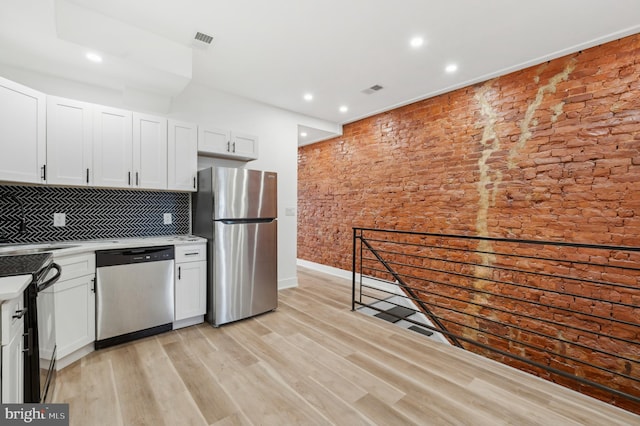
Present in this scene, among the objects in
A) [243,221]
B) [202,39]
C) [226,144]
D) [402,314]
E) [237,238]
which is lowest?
[402,314]

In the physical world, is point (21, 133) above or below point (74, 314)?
above

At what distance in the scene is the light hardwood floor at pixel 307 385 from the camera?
1759 mm

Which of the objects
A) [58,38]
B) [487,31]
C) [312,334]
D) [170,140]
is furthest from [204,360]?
[487,31]

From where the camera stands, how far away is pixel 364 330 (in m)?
3.00

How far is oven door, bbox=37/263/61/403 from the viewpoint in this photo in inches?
60.1

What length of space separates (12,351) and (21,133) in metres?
2.04

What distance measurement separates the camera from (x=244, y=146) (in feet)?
12.2

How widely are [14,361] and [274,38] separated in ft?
9.62

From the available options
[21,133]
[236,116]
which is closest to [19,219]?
[21,133]

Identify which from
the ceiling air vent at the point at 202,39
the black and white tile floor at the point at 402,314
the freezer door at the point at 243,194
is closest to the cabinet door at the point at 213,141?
the freezer door at the point at 243,194

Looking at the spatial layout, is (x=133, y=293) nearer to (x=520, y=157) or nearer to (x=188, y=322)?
(x=188, y=322)

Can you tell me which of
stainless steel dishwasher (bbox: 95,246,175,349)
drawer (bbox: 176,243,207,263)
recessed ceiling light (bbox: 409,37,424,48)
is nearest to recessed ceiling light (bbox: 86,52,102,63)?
stainless steel dishwasher (bbox: 95,246,175,349)

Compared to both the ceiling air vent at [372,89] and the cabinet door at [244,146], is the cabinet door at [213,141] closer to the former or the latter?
the cabinet door at [244,146]

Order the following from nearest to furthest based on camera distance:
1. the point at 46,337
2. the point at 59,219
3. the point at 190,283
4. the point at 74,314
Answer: the point at 46,337 < the point at 74,314 < the point at 59,219 < the point at 190,283
